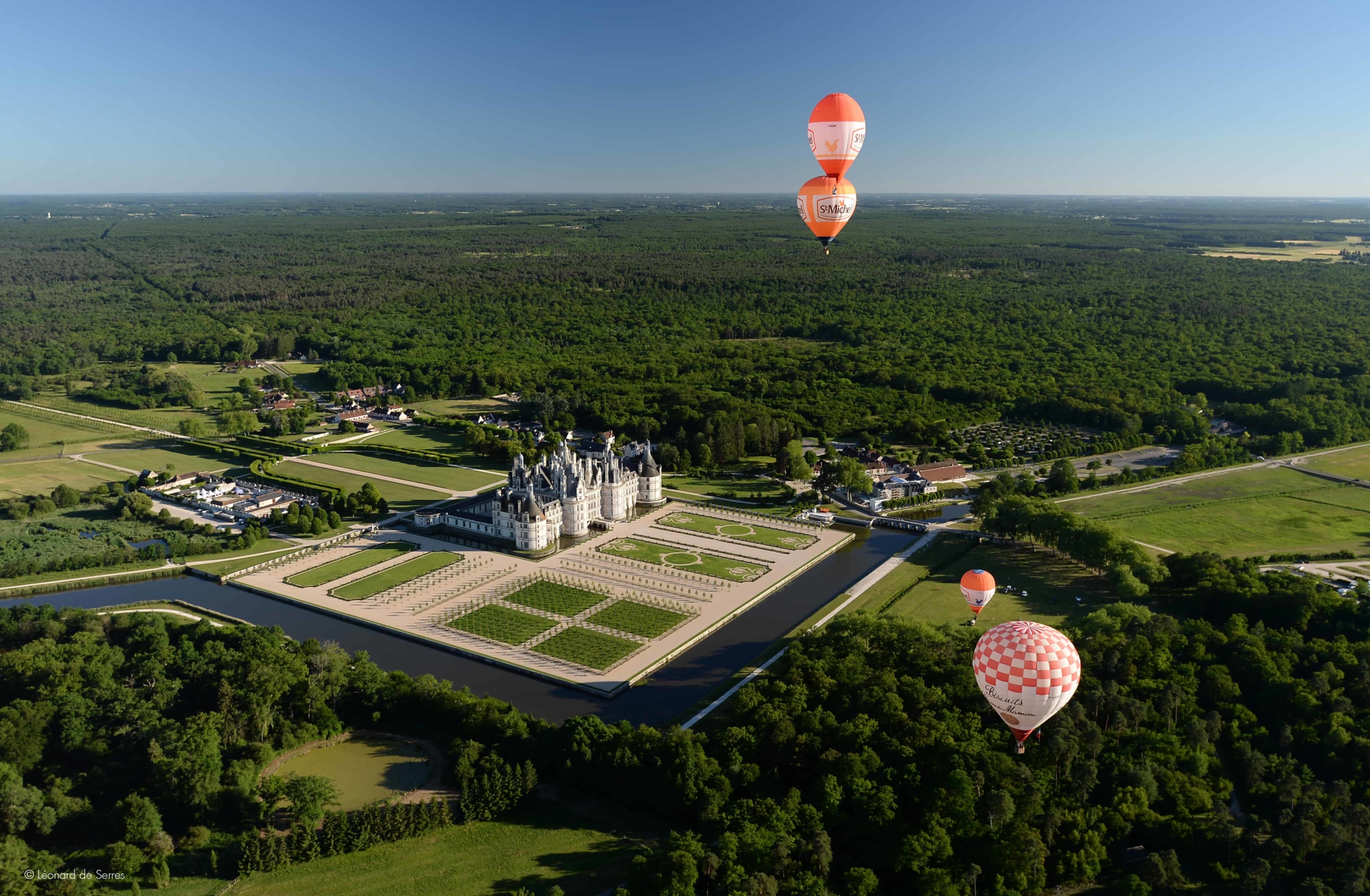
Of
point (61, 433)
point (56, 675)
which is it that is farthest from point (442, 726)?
point (61, 433)

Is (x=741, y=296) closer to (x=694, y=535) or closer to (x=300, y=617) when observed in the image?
(x=694, y=535)

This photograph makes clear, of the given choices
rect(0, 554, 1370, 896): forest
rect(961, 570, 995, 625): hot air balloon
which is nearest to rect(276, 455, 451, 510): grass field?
rect(0, 554, 1370, 896): forest

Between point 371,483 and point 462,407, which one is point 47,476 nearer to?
point 371,483

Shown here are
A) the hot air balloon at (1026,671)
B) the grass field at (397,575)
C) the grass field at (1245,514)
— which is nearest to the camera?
the hot air balloon at (1026,671)

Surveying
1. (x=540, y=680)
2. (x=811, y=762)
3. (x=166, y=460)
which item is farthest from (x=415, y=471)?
(x=811, y=762)

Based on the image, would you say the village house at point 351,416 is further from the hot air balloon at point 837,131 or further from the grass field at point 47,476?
the hot air balloon at point 837,131

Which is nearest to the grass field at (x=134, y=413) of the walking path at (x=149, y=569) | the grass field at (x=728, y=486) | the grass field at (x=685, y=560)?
the walking path at (x=149, y=569)
